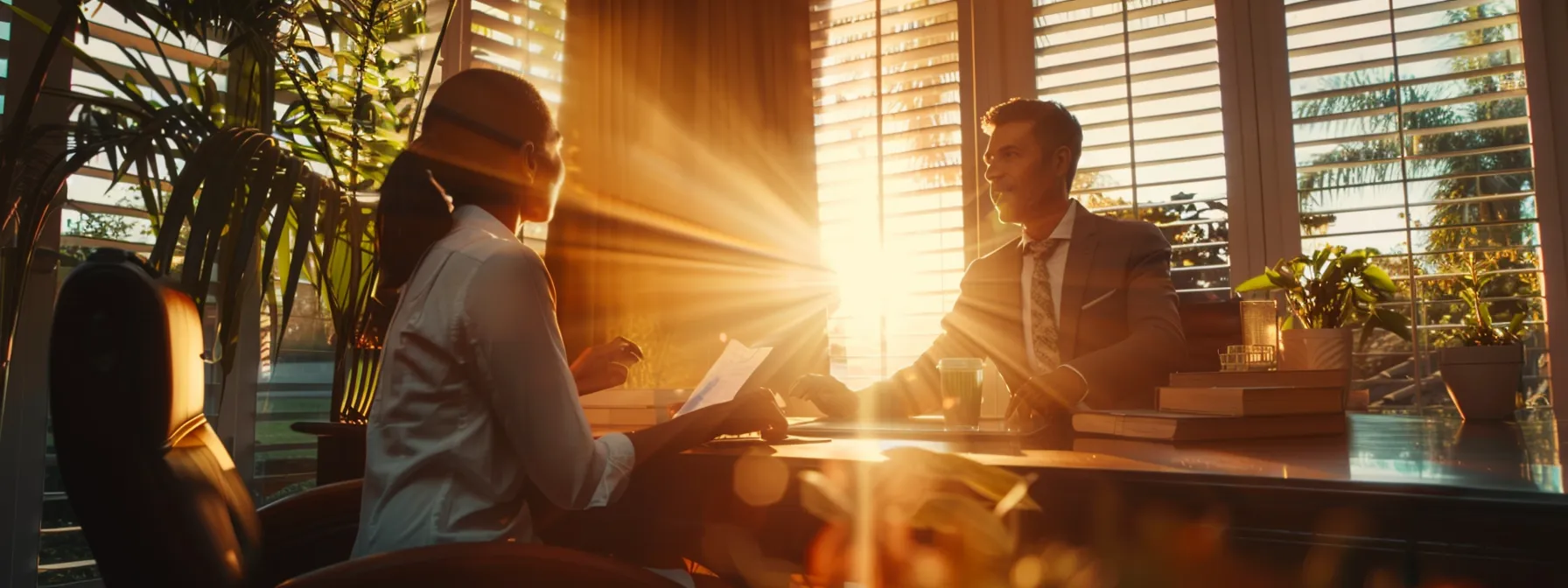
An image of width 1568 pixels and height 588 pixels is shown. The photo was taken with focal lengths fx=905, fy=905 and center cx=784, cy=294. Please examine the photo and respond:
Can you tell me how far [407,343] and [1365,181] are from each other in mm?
2922

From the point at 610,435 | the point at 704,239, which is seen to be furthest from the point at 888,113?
the point at 610,435

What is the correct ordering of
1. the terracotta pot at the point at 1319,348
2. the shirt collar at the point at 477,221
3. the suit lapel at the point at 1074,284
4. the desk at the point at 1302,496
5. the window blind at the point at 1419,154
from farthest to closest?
the window blind at the point at 1419,154 < the suit lapel at the point at 1074,284 < the terracotta pot at the point at 1319,348 < the shirt collar at the point at 477,221 < the desk at the point at 1302,496

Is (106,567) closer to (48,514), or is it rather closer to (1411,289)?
(48,514)

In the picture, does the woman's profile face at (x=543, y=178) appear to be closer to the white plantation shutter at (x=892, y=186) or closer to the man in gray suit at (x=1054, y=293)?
the man in gray suit at (x=1054, y=293)

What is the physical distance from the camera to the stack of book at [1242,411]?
3.97 ft

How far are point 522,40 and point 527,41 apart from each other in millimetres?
20

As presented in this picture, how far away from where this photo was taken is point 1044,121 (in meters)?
2.62

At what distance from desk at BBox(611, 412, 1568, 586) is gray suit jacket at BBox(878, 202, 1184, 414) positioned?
2.77ft

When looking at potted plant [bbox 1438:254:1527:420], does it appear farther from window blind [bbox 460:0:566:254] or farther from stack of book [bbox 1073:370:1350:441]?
window blind [bbox 460:0:566:254]

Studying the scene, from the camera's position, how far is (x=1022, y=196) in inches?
102

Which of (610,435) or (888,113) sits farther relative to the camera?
(888,113)

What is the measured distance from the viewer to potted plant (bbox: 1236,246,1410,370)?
1.72 meters

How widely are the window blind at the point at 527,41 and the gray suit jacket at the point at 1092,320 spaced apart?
1.56 metres

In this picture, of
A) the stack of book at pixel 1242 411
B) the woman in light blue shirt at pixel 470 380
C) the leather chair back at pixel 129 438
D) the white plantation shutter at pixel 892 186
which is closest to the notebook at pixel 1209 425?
the stack of book at pixel 1242 411
